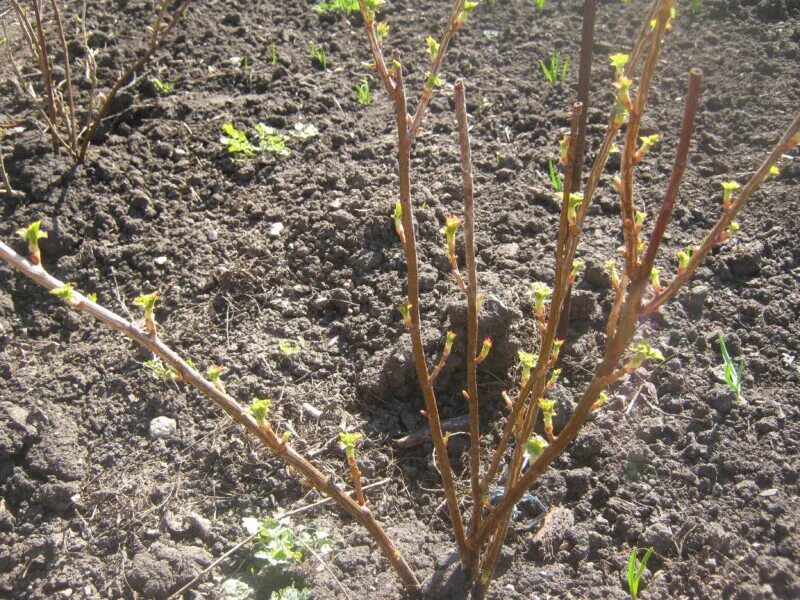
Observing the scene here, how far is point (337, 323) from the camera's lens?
288 centimetres

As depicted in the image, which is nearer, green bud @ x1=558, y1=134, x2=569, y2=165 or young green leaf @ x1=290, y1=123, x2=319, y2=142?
green bud @ x1=558, y1=134, x2=569, y2=165

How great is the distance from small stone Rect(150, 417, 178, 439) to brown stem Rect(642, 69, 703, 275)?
179cm

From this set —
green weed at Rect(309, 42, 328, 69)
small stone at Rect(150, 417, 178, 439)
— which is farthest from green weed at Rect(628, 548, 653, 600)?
green weed at Rect(309, 42, 328, 69)

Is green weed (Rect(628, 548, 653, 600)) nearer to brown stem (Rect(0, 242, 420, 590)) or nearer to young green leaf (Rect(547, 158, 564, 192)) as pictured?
brown stem (Rect(0, 242, 420, 590))

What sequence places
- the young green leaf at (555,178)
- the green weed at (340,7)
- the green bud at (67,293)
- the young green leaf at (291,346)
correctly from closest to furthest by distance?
the green bud at (67,293)
the young green leaf at (291,346)
the young green leaf at (555,178)
the green weed at (340,7)

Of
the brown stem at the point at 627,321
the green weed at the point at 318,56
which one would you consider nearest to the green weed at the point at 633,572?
the brown stem at the point at 627,321

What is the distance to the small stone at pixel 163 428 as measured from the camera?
258cm

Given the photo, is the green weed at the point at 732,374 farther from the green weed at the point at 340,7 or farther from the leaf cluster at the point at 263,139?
the green weed at the point at 340,7

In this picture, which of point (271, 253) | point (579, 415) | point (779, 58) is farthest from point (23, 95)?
point (779, 58)

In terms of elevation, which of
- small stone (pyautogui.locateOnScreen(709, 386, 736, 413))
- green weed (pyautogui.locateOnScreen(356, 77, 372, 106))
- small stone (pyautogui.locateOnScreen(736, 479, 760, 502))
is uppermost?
green weed (pyautogui.locateOnScreen(356, 77, 372, 106))

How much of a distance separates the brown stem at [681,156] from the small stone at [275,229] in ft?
6.81

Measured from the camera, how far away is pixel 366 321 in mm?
2879

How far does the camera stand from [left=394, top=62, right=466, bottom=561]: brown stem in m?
1.57

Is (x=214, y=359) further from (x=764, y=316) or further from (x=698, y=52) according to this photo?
(x=698, y=52)
